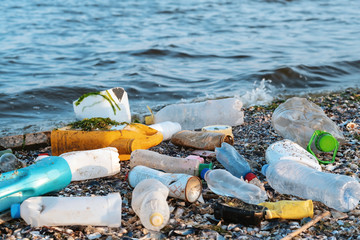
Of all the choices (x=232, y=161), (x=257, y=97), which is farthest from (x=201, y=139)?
(x=257, y=97)

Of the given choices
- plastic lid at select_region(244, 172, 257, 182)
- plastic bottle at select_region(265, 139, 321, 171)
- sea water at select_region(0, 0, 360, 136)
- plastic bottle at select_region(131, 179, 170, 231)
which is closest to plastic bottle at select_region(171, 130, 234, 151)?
plastic bottle at select_region(265, 139, 321, 171)

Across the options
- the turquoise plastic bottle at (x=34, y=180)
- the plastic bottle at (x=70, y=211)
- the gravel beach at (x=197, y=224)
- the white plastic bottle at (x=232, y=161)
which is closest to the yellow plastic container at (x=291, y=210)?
the gravel beach at (x=197, y=224)

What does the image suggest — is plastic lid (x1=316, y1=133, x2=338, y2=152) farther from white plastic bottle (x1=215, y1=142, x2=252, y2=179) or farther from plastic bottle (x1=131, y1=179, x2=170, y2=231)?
plastic bottle (x1=131, y1=179, x2=170, y2=231)

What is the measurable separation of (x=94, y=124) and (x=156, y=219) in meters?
1.88

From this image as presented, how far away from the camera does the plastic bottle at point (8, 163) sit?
3.55 metres

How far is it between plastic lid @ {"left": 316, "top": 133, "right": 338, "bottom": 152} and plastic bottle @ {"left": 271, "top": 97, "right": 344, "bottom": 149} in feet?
1.25

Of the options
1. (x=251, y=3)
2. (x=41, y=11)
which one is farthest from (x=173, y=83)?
(x=251, y=3)

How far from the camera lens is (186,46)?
10.5 m

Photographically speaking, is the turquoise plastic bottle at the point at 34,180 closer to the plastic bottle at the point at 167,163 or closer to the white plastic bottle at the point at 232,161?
the plastic bottle at the point at 167,163

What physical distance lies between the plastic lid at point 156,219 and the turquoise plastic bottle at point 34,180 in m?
0.91

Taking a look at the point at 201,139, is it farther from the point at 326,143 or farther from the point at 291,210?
the point at 291,210

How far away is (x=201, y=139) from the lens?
411 cm

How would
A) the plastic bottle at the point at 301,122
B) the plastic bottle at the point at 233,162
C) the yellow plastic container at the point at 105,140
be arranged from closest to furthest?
the plastic bottle at the point at 233,162
the yellow plastic container at the point at 105,140
the plastic bottle at the point at 301,122

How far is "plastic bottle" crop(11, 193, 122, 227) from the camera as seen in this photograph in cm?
262
